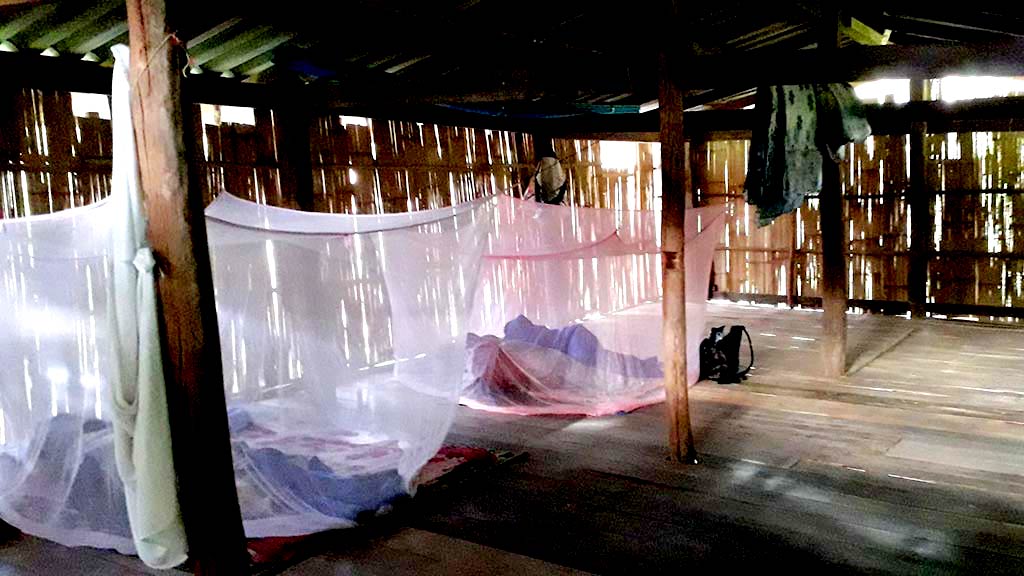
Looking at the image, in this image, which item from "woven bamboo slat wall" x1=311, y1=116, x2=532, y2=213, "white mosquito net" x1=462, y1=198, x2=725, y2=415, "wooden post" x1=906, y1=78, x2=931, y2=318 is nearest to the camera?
"white mosquito net" x1=462, y1=198, x2=725, y2=415

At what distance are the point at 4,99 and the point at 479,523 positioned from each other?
299cm

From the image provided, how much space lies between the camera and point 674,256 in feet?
11.0

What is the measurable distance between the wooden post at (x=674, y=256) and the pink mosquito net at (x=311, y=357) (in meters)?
0.81

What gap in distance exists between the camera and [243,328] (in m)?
3.43

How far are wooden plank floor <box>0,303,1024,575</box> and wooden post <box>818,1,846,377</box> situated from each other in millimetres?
217

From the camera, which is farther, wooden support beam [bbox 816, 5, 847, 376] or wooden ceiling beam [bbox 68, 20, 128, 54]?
wooden support beam [bbox 816, 5, 847, 376]

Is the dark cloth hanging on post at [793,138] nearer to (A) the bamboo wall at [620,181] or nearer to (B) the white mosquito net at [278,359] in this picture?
(B) the white mosquito net at [278,359]

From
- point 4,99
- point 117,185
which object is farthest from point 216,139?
point 117,185

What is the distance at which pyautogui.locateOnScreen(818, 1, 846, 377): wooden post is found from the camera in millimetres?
4664

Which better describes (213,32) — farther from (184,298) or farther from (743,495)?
(743,495)

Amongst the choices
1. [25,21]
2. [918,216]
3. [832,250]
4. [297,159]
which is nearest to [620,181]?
[918,216]

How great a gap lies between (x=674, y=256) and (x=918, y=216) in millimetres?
4595

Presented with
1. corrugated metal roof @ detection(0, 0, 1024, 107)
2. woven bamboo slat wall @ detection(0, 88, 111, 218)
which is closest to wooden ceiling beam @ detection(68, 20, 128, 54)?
corrugated metal roof @ detection(0, 0, 1024, 107)

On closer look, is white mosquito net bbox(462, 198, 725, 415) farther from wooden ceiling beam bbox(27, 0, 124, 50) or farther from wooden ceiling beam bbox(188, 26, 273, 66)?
wooden ceiling beam bbox(27, 0, 124, 50)
